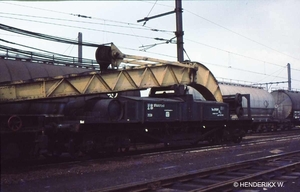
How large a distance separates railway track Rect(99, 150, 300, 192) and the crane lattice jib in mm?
5828

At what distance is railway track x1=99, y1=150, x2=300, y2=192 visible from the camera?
7.55 m

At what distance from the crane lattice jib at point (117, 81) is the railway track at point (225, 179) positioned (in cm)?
583

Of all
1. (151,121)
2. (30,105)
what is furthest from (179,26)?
(30,105)

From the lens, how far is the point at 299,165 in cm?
1056

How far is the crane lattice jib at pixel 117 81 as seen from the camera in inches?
453

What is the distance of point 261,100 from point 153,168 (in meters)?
21.8

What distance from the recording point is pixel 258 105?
29812 mm

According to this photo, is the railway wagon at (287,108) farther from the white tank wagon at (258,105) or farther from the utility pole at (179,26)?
the utility pole at (179,26)

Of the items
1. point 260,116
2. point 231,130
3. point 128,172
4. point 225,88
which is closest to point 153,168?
point 128,172

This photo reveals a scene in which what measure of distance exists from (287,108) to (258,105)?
6.48 m

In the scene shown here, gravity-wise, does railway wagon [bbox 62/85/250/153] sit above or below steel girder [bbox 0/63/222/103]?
below

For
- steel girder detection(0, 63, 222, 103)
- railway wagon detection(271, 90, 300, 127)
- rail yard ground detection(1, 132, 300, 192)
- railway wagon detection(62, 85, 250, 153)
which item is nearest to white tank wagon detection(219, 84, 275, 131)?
railway wagon detection(271, 90, 300, 127)

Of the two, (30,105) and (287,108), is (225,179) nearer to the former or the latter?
(30,105)

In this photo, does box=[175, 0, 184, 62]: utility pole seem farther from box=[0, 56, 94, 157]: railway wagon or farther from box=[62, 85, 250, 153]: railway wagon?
box=[0, 56, 94, 157]: railway wagon
